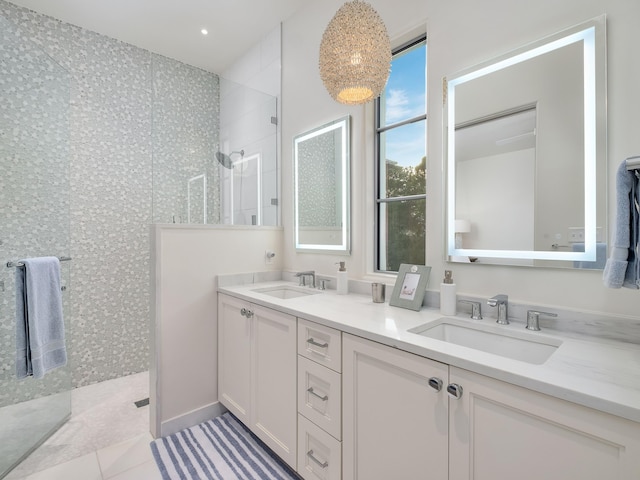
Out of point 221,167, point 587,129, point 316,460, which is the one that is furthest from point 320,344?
point 221,167

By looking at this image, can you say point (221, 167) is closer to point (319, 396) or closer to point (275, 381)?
point (275, 381)

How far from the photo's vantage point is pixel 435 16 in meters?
1.60

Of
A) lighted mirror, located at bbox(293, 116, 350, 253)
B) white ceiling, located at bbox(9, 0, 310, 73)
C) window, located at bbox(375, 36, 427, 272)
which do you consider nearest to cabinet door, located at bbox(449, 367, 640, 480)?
window, located at bbox(375, 36, 427, 272)

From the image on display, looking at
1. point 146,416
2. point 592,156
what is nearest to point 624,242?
point 592,156

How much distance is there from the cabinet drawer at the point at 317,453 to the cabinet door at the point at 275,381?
6 centimetres

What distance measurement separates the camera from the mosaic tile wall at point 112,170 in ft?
8.24

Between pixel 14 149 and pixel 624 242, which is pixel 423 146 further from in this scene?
pixel 14 149

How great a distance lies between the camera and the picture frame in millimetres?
1554

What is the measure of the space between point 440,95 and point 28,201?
2396 millimetres

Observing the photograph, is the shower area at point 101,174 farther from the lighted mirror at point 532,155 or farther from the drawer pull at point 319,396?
the lighted mirror at point 532,155

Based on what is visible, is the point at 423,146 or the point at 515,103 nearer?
the point at 515,103

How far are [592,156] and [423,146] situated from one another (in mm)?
840

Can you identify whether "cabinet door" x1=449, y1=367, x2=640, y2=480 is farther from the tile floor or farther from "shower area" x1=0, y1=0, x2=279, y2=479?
"shower area" x1=0, y1=0, x2=279, y2=479

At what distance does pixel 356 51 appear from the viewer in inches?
50.6
